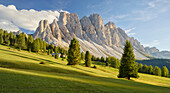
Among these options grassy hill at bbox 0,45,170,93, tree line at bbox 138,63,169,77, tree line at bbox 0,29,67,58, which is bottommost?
tree line at bbox 138,63,169,77

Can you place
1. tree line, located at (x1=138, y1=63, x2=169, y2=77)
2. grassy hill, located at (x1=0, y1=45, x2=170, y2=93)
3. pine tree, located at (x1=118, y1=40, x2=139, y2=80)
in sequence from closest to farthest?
grassy hill, located at (x1=0, y1=45, x2=170, y2=93)
pine tree, located at (x1=118, y1=40, x2=139, y2=80)
tree line, located at (x1=138, y1=63, x2=169, y2=77)

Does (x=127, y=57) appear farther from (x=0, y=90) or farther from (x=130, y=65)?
(x=0, y=90)

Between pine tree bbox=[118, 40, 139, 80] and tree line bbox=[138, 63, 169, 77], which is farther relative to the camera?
tree line bbox=[138, 63, 169, 77]

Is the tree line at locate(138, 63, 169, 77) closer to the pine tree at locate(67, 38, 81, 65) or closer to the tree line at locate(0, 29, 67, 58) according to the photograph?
the pine tree at locate(67, 38, 81, 65)

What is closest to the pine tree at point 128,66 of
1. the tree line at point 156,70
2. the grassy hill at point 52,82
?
the grassy hill at point 52,82

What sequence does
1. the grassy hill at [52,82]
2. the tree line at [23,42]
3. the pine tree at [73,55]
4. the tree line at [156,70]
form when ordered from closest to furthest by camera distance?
the grassy hill at [52,82], the pine tree at [73,55], the tree line at [23,42], the tree line at [156,70]

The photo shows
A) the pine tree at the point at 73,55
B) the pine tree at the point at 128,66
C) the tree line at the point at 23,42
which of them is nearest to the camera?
the pine tree at the point at 128,66

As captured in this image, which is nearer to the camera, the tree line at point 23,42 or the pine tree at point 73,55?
the pine tree at point 73,55

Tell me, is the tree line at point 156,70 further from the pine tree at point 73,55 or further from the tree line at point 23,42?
the tree line at point 23,42

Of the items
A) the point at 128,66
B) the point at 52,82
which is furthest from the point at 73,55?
the point at 52,82

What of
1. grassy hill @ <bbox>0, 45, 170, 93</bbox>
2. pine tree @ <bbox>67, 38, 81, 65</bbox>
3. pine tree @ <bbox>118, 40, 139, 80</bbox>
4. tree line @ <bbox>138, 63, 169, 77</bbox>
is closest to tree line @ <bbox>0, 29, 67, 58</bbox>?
pine tree @ <bbox>67, 38, 81, 65</bbox>

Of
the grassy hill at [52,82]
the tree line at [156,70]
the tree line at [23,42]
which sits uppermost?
the tree line at [23,42]

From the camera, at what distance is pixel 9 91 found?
25.8 feet

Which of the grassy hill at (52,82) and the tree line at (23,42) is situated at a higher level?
the tree line at (23,42)
